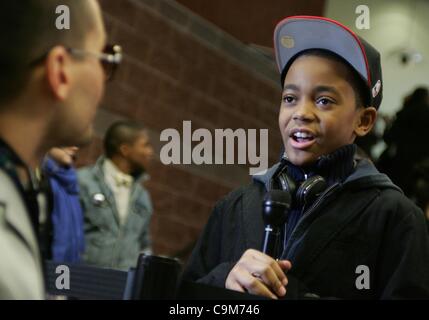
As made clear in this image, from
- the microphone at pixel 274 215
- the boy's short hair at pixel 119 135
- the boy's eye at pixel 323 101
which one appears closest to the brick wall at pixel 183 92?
the boy's short hair at pixel 119 135

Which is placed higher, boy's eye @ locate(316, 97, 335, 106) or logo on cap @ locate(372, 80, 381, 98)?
logo on cap @ locate(372, 80, 381, 98)

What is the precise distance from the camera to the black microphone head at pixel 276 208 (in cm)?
114

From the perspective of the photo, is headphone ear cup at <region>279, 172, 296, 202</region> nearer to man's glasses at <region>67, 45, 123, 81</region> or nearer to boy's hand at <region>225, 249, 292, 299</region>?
boy's hand at <region>225, 249, 292, 299</region>

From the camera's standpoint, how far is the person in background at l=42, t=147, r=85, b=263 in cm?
139

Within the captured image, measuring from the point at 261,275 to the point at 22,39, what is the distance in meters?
0.45

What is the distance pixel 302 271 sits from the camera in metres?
1.24

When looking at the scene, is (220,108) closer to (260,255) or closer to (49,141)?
(260,255)

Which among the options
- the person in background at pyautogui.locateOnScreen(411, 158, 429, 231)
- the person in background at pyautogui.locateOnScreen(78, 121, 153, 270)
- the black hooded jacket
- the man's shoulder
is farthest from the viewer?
the person in background at pyautogui.locateOnScreen(411, 158, 429, 231)

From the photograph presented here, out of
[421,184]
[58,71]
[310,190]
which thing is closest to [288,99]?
[310,190]

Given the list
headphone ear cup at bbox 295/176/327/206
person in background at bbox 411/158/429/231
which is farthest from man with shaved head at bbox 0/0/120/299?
person in background at bbox 411/158/429/231

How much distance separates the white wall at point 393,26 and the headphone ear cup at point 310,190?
0.96 feet
